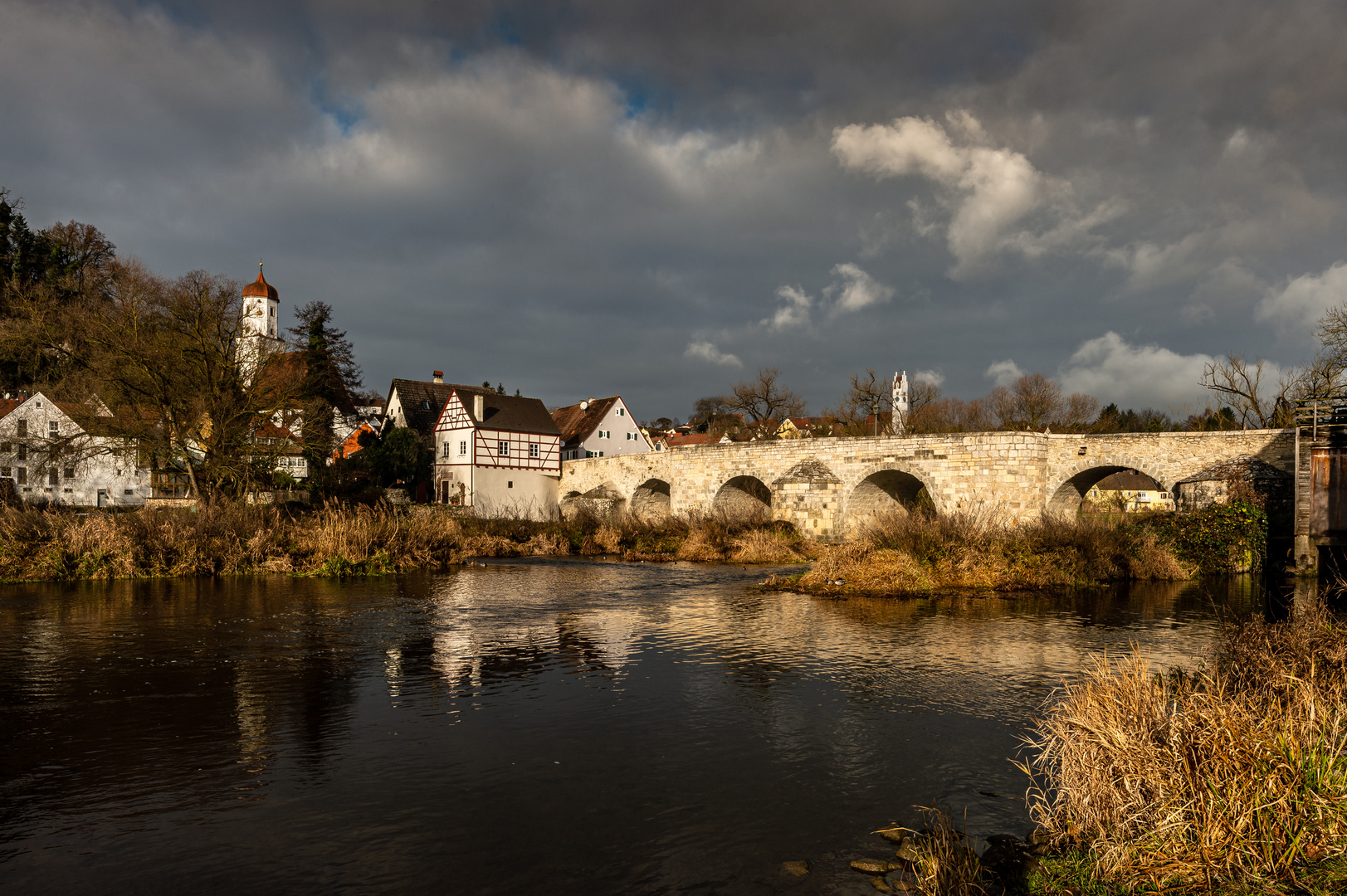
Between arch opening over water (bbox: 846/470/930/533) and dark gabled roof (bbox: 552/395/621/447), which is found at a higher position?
dark gabled roof (bbox: 552/395/621/447)

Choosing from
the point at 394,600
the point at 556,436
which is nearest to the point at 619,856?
the point at 394,600

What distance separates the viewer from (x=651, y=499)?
144 feet

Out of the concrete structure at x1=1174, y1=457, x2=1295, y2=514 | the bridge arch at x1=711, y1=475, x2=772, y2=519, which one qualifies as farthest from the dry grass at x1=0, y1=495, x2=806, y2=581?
the concrete structure at x1=1174, y1=457, x2=1295, y2=514

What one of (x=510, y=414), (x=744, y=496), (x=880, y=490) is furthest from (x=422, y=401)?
(x=880, y=490)

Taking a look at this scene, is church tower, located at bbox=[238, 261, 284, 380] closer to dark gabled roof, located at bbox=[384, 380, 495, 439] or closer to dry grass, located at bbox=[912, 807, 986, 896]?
dark gabled roof, located at bbox=[384, 380, 495, 439]

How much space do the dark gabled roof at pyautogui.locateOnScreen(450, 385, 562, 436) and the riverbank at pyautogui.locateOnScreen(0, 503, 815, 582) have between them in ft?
63.6

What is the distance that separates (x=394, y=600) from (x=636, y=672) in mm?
8203

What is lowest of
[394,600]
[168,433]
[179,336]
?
[394,600]

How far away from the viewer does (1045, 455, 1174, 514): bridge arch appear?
26.5m

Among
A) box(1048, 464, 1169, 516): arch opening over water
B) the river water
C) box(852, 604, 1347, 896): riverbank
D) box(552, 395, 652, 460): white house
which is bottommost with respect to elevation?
A: the river water

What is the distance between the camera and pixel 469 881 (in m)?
4.78

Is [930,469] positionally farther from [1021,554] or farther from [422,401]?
[422,401]

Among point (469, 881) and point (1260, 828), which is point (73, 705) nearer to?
point (469, 881)

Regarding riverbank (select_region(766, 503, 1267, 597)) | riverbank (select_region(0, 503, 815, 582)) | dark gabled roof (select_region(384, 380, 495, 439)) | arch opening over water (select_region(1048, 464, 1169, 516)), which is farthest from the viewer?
dark gabled roof (select_region(384, 380, 495, 439))
